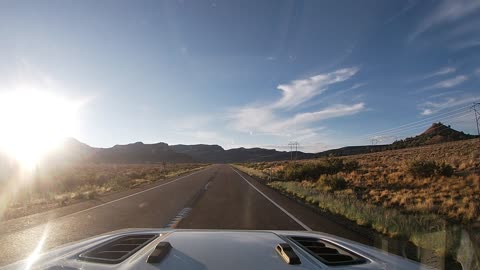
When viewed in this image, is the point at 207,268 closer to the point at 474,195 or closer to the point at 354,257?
the point at 354,257

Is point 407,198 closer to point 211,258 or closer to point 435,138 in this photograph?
point 211,258

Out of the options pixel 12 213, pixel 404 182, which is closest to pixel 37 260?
pixel 12 213

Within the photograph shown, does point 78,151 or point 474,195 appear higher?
point 78,151

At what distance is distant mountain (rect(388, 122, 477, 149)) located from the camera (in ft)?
359

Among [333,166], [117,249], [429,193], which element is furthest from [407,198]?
[333,166]

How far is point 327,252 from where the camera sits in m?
3.49

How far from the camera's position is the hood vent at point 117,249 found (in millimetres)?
2836

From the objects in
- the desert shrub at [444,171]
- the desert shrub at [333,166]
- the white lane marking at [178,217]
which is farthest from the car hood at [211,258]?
the desert shrub at [333,166]

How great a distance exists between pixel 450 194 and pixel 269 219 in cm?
1246

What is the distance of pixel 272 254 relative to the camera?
2787 mm

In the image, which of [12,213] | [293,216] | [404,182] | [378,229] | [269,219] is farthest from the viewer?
[404,182]

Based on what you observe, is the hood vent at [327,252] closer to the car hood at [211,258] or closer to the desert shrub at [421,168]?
the car hood at [211,258]

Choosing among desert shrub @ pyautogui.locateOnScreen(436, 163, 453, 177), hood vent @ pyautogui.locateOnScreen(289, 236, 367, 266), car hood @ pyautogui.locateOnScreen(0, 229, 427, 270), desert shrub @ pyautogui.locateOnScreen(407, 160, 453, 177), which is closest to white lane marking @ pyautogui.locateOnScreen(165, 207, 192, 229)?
hood vent @ pyautogui.locateOnScreen(289, 236, 367, 266)

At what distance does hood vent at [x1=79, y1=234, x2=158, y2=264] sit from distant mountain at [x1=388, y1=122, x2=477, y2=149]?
115 meters
